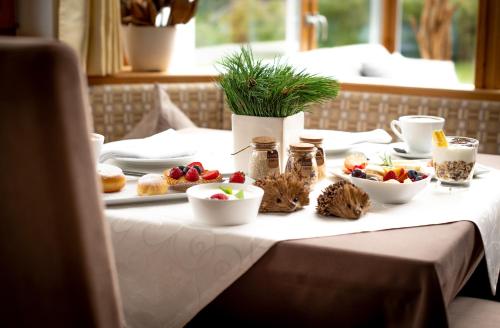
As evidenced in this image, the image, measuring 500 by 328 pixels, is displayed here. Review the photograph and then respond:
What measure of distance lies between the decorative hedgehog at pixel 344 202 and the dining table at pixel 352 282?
0.09 metres

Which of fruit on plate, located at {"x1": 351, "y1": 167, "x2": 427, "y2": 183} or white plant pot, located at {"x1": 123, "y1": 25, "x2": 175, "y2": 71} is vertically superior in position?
white plant pot, located at {"x1": 123, "y1": 25, "x2": 175, "y2": 71}

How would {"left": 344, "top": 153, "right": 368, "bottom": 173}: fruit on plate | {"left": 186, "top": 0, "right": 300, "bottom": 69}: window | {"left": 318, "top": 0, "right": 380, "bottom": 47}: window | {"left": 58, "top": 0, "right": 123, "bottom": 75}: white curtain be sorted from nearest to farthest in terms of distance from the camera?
{"left": 344, "top": 153, "right": 368, "bottom": 173}: fruit on plate
{"left": 58, "top": 0, "right": 123, "bottom": 75}: white curtain
{"left": 186, "top": 0, "right": 300, "bottom": 69}: window
{"left": 318, "top": 0, "right": 380, "bottom": 47}: window

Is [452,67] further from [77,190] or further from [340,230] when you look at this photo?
[77,190]

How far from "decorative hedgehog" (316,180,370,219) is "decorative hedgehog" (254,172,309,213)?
0.05m

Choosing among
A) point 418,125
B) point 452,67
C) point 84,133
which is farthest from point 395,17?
point 84,133

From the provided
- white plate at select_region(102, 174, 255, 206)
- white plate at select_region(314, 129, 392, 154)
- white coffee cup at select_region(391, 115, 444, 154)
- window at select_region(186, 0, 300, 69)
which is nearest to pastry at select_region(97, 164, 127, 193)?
white plate at select_region(102, 174, 255, 206)

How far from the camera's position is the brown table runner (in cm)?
122

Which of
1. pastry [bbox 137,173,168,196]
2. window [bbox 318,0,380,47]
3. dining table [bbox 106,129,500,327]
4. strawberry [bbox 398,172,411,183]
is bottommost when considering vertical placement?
dining table [bbox 106,129,500,327]

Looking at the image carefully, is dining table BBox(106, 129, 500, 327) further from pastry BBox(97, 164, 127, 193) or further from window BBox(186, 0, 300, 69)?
window BBox(186, 0, 300, 69)

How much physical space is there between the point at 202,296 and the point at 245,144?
0.56 meters

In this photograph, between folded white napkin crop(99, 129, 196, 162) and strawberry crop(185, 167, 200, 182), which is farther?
folded white napkin crop(99, 129, 196, 162)

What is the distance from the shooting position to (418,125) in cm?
200

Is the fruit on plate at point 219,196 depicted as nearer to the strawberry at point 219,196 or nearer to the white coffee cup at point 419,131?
the strawberry at point 219,196

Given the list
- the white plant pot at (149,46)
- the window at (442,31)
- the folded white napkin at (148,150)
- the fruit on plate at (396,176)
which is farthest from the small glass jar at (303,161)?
the window at (442,31)
